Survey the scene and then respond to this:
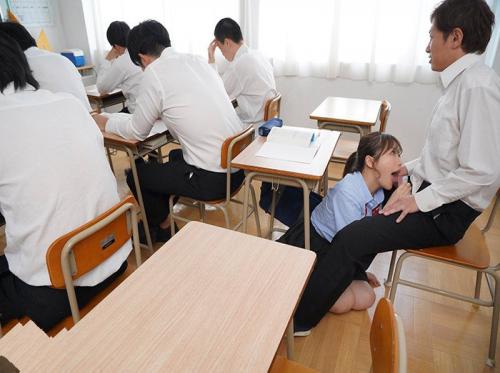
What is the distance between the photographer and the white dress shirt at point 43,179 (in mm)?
1098

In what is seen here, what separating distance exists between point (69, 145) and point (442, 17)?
142cm

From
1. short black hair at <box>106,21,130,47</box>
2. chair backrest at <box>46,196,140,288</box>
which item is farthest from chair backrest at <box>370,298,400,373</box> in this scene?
short black hair at <box>106,21,130,47</box>

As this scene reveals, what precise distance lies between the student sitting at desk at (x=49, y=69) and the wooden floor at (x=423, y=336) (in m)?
1.92

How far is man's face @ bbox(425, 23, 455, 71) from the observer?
1359 millimetres

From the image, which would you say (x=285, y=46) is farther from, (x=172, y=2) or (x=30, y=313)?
(x=30, y=313)

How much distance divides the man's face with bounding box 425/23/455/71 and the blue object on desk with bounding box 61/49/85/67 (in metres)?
4.19

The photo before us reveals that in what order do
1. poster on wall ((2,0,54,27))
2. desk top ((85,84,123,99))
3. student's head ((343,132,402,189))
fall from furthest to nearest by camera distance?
poster on wall ((2,0,54,27)) < desk top ((85,84,123,99)) < student's head ((343,132,402,189))

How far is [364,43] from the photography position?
329 centimetres

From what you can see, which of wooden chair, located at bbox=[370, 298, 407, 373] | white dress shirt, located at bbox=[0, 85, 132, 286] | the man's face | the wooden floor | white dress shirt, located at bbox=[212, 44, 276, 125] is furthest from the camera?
white dress shirt, located at bbox=[212, 44, 276, 125]

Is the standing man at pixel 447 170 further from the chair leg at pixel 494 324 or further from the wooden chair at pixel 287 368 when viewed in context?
the wooden chair at pixel 287 368

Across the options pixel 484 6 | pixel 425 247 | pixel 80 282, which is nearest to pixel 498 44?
pixel 484 6

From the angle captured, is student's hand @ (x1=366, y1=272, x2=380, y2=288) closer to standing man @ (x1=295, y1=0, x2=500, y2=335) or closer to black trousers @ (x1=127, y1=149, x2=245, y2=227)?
standing man @ (x1=295, y1=0, x2=500, y2=335)

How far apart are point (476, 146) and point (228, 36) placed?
219 cm

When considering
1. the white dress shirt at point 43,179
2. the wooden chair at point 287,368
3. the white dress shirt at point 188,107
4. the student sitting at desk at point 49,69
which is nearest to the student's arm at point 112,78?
the student sitting at desk at point 49,69
